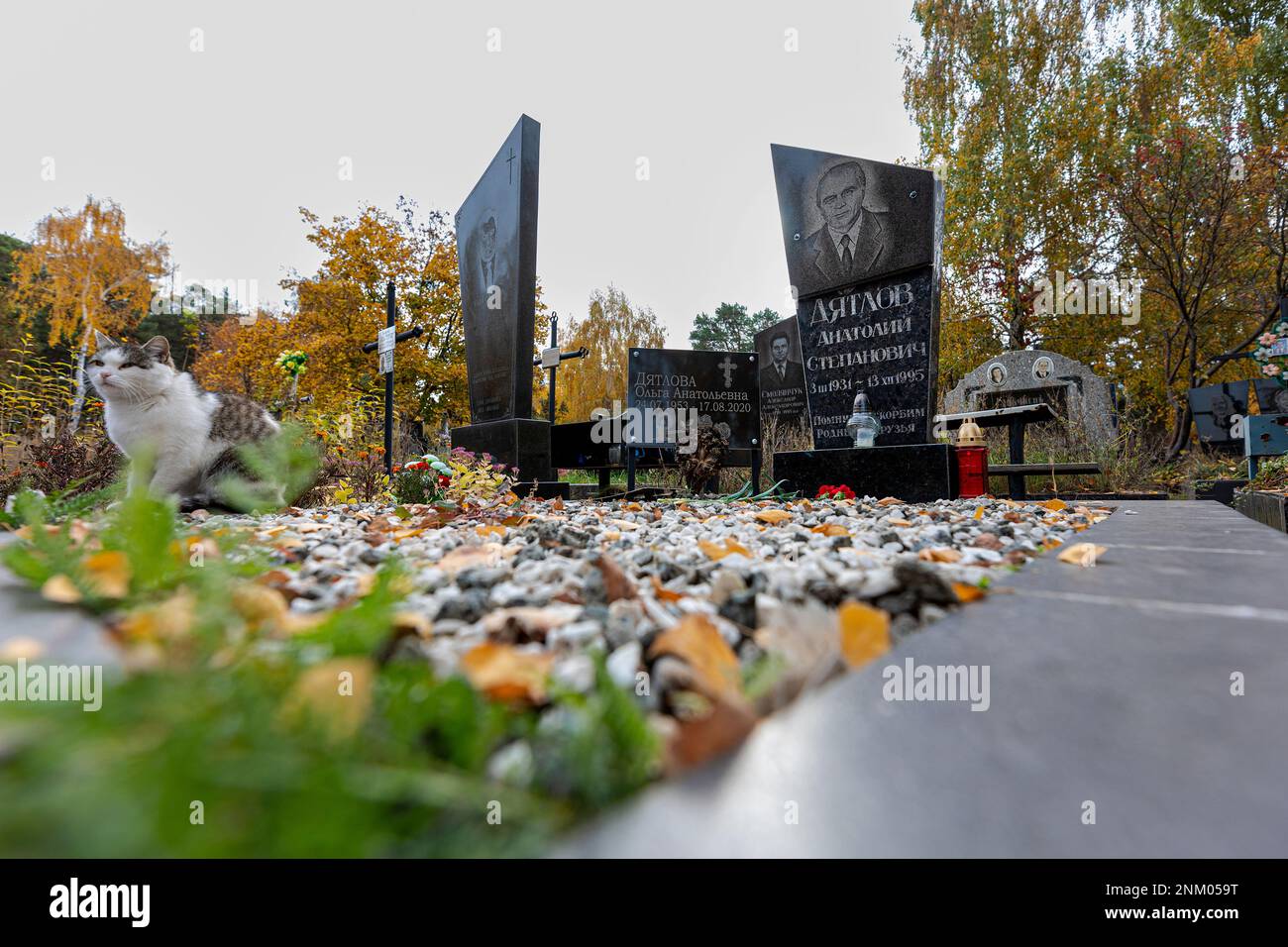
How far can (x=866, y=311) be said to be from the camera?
511cm

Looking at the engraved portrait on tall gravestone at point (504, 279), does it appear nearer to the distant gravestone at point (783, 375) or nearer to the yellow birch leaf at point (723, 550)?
the yellow birch leaf at point (723, 550)

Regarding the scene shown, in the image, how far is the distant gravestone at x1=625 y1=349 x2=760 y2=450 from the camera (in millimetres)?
8492

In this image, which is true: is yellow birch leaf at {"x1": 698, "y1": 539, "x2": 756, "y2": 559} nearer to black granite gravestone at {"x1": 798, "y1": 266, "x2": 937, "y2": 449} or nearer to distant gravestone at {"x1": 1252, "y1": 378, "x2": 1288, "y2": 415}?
black granite gravestone at {"x1": 798, "y1": 266, "x2": 937, "y2": 449}

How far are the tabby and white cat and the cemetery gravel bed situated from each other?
47.5 inches

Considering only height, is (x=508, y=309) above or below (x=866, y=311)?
above

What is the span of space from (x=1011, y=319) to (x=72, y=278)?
2638 cm

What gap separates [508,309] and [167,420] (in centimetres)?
343

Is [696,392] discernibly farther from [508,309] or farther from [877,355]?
[877,355]

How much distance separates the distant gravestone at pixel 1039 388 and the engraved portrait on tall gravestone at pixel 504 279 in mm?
7716

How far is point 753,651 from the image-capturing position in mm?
912

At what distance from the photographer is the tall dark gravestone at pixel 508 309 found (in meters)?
5.87

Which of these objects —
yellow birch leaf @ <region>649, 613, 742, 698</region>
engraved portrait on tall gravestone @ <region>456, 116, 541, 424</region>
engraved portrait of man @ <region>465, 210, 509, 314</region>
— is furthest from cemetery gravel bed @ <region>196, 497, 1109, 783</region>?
engraved portrait of man @ <region>465, 210, 509, 314</region>

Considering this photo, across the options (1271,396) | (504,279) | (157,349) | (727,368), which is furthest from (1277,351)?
(157,349)
